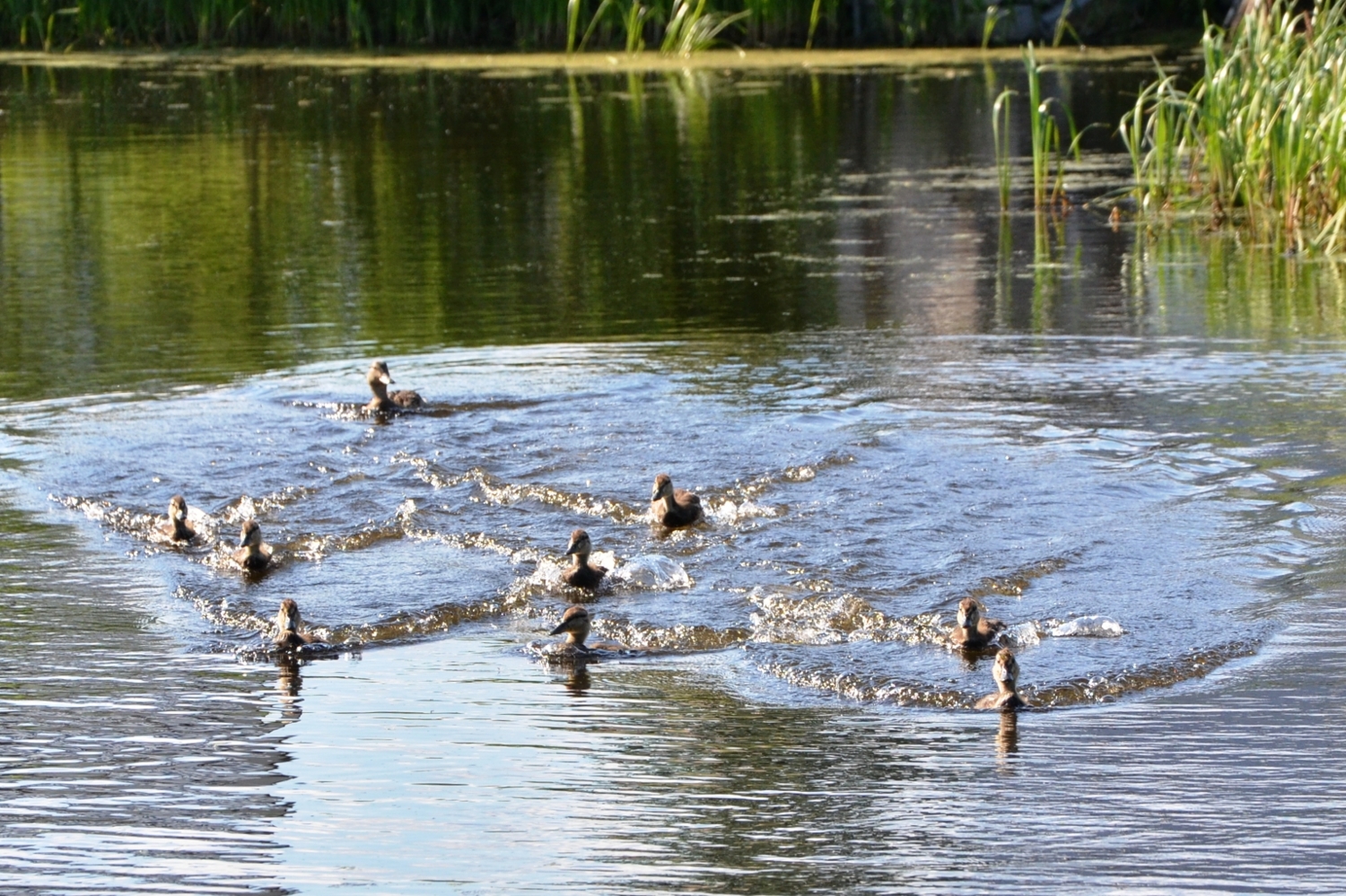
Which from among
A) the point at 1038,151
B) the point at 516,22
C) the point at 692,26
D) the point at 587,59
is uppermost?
the point at 516,22

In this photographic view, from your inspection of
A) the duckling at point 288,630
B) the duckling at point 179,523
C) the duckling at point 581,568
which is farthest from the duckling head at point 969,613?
the duckling at point 179,523

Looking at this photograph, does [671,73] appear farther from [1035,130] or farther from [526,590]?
[526,590]

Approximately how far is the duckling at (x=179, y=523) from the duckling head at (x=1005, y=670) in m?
4.03

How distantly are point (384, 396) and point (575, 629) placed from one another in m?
4.00

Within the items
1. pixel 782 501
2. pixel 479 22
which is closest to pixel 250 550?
pixel 782 501

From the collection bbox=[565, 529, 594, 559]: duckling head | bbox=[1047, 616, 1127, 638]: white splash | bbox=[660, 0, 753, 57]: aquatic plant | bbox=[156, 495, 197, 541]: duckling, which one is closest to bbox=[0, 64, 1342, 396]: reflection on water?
bbox=[660, 0, 753, 57]: aquatic plant

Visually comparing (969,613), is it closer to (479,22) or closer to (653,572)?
(653,572)

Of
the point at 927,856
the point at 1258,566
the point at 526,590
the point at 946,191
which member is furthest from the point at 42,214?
the point at 927,856

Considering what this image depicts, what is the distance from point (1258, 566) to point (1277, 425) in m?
2.23

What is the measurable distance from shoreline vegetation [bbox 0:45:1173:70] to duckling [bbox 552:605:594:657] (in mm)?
21786

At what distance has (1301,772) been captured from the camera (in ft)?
17.0

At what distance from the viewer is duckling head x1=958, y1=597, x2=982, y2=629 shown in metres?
6.40

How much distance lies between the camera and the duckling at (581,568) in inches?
292

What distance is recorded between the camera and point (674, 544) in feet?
26.5
